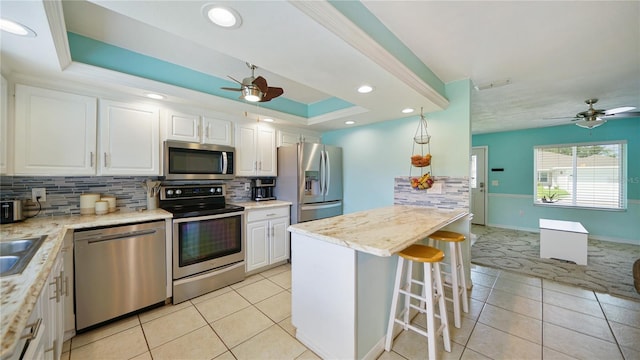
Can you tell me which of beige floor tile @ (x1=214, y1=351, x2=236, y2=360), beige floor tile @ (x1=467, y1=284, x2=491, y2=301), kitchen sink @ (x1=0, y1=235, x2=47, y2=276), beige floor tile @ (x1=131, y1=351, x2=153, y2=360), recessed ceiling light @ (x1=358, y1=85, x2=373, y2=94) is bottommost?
beige floor tile @ (x1=214, y1=351, x2=236, y2=360)

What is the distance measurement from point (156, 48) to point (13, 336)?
2254 millimetres

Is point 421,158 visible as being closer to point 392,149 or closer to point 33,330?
point 392,149

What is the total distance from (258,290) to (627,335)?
322cm

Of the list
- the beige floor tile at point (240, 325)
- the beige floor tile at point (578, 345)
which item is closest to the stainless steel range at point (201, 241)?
the beige floor tile at point (240, 325)

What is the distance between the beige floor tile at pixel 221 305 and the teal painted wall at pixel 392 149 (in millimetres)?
2108

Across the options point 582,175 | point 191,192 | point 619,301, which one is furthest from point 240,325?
point 582,175

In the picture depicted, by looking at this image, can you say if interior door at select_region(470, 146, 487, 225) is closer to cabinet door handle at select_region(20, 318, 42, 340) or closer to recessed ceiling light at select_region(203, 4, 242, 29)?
recessed ceiling light at select_region(203, 4, 242, 29)

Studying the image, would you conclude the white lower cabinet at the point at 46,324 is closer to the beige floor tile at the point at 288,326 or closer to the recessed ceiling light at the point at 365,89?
the beige floor tile at the point at 288,326

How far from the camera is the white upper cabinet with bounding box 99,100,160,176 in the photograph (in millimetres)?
2186

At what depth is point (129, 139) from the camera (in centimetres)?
231

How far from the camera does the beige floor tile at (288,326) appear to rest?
6.30 feet

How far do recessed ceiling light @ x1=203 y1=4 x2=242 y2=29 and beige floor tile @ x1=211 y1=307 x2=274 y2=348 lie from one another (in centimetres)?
218

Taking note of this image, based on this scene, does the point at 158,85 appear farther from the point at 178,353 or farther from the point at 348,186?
the point at 348,186

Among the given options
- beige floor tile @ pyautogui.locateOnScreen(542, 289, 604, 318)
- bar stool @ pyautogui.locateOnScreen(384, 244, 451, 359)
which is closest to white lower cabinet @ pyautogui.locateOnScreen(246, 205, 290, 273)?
bar stool @ pyautogui.locateOnScreen(384, 244, 451, 359)
